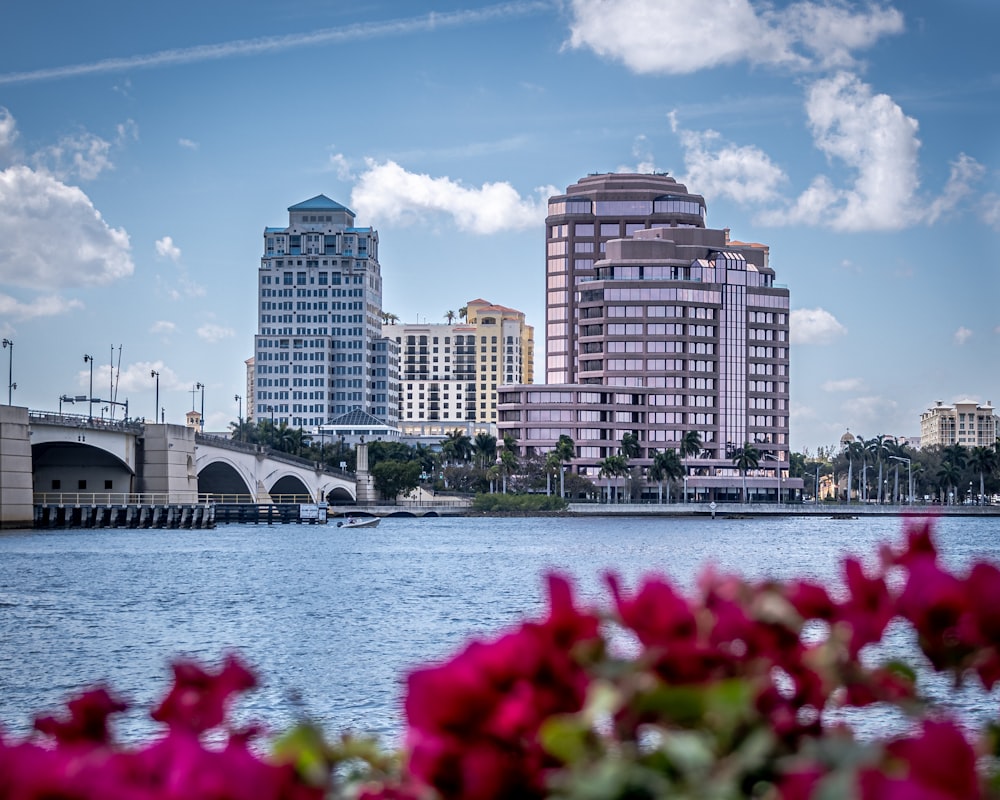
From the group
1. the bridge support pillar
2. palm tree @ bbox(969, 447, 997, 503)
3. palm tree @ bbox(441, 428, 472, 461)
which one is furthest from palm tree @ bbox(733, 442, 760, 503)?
the bridge support pillar

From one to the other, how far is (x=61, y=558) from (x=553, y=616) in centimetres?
7305

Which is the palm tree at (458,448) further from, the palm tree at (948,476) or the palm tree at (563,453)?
the palm tree at (948,476)

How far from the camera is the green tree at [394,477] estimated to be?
541 feet

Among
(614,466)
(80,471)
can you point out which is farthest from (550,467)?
(80,471)

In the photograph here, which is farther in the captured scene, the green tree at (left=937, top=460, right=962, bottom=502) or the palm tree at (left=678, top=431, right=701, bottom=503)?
the green tree at (left=937, top=460, right=962, bottom=502)

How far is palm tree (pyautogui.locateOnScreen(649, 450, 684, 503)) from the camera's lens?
6599 inches


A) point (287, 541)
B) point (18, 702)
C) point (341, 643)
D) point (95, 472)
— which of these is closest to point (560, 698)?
point (18, 702)

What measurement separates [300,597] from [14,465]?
4536 centimetres

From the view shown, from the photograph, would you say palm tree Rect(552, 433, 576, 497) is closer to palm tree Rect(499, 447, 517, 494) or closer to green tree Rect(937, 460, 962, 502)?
palm tree Rect(499, 447, 517, 494)

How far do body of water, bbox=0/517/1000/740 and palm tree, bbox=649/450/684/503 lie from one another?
50.4 m

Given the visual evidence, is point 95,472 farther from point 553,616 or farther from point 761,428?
point 553,616

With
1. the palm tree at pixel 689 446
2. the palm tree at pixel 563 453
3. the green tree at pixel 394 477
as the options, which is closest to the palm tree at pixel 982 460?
the palm tree at pixel 689 446

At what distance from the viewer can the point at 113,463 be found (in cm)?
11512

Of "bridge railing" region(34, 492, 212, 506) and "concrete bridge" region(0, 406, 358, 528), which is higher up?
"concrete bridge" region(0, 406, 358, 528)
